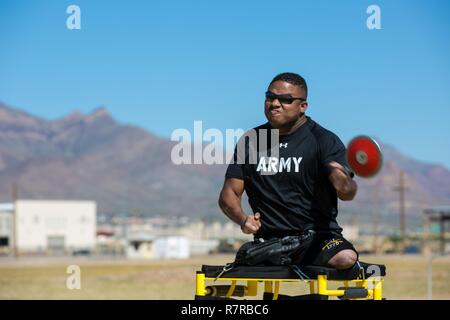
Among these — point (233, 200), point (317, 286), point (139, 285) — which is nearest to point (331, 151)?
point (233, 200)

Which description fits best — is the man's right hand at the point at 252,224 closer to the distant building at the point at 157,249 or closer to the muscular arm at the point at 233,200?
the muscular arm at the point at 233,200

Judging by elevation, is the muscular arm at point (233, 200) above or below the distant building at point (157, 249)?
above

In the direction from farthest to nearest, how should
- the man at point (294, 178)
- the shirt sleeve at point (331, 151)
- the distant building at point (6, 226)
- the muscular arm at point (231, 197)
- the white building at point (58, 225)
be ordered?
the white building at point (58, 225), the distant building at point (6, 226), the muscular arm at point (231, 197), the man at point (294, 178), the shirt sleeve at point (331, 151)

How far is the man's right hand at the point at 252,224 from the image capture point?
22.1ft

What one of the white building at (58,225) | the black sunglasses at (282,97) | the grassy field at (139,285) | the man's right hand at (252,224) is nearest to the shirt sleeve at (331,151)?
the black sunglasses at (282,97)

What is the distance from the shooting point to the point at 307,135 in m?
6.89

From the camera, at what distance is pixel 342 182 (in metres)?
6.45

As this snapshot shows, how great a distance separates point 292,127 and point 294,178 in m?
0.41

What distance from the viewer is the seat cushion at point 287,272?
6324 mm

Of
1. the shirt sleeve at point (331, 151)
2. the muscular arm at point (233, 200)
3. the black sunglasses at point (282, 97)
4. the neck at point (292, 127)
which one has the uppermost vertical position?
the black sunglasses at point (282, 97)

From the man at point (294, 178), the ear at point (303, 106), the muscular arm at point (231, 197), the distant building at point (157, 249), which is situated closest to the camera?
the man at point (294, 178)

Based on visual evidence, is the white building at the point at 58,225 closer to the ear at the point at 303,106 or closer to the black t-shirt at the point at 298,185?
the black t-shirt at the point at 298,185

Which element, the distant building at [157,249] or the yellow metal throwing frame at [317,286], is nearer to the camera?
the yellow metal throwing frame at [317,286]
